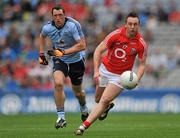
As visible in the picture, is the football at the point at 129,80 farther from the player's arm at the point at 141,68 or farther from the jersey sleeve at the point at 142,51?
the jersey sleeve at the point at 142,51

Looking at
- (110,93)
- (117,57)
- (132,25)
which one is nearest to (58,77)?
(117,57)

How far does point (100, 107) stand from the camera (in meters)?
13.9

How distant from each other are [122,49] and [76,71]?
2476mm

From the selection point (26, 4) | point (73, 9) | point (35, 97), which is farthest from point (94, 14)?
point (35, 97)

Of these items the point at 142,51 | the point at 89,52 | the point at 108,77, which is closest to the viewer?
the point at 142,51

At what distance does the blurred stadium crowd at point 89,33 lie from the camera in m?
27.9

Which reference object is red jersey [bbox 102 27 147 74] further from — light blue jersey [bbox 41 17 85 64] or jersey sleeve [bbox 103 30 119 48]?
light blue jersey [bbox 41 17 85 64]

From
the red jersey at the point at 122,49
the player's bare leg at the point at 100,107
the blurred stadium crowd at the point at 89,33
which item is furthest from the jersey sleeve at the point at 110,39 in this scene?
the blurred stadium crowd at the point at 89,33

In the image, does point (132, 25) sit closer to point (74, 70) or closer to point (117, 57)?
point (117, 57)

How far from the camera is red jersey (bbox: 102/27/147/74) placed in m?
14.2

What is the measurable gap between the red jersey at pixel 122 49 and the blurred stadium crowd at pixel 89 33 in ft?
42.8

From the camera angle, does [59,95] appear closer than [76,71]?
Yes

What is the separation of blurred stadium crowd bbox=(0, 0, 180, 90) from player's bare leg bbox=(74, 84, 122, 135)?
13.6 m

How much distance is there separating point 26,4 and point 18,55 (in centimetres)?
326
